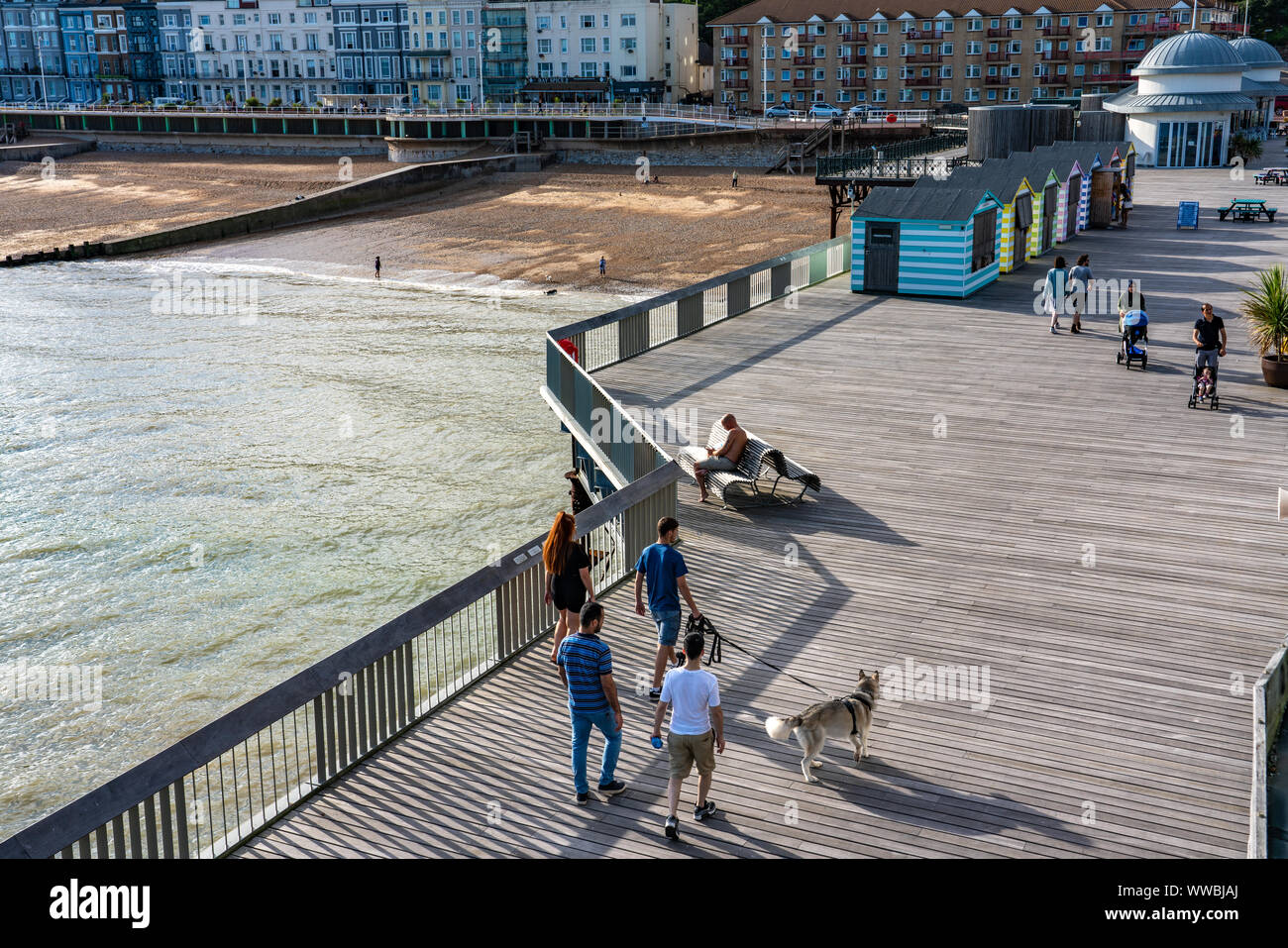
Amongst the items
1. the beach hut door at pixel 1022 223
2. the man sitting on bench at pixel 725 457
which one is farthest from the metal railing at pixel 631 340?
the beach hut door at pixel 1022 223

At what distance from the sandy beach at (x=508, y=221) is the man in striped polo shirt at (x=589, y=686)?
38621mm

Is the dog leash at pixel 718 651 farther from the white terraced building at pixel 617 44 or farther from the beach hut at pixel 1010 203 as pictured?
the white terraced building at pixel 617 44

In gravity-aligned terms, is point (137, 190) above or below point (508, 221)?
above

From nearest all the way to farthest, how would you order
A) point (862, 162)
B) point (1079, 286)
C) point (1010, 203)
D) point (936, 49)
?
1. point (1079, 286)
2. point (1010, 203)
3. point (862, 162)
4. point (936, 49)

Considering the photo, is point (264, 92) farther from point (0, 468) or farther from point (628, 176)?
point (0, 468)

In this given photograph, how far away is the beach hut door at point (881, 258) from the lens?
26.7m

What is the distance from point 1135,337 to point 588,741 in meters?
15.4

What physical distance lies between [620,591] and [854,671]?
2990 millimetres

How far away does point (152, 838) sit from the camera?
741cm

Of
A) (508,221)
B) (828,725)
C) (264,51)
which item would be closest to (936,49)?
(508,221)

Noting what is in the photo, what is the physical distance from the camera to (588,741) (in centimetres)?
849

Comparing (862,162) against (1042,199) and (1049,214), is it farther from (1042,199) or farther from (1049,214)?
(1042,199)

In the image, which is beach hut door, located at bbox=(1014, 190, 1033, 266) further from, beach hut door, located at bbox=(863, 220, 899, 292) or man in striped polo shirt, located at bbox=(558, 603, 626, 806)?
man in striped polo shirt, located at bbox=(558, 603, 626, 806)
